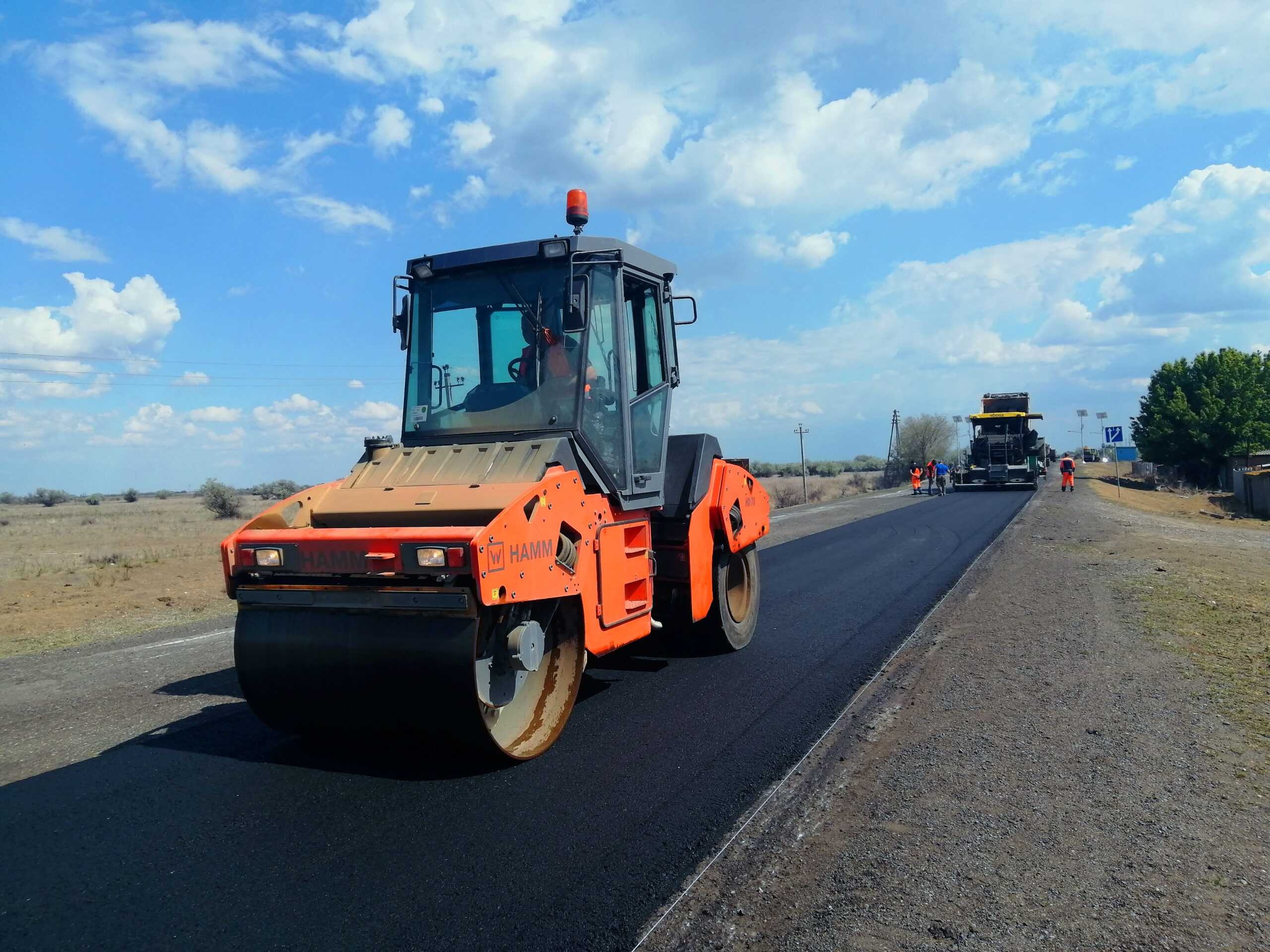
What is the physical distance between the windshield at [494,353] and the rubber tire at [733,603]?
7.96 ft

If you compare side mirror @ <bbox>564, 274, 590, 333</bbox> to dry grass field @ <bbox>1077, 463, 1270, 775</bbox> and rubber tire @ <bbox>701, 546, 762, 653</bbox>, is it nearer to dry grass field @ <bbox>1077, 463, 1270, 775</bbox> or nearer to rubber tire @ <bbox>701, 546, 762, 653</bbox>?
rubber tire @ <bbox>701, 546, 762, 653</bbox>

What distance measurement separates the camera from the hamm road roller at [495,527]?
439cm

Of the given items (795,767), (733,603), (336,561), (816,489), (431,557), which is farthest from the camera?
(816,489)

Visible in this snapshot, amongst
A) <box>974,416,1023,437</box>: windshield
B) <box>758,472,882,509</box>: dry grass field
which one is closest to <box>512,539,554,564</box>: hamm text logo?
<box>758,472,882,509</box>: dry grass field

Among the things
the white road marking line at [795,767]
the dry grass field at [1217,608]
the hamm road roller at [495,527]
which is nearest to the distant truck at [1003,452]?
the dry grass field at [1217,608]

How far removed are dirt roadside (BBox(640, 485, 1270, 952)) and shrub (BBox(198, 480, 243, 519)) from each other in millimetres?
35913

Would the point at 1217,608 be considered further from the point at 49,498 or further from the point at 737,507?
the point at 49,498

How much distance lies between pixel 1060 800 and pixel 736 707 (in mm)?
2214

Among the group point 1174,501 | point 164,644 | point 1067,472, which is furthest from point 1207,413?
point 164,644

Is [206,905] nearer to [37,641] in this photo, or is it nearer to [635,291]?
[635,291]

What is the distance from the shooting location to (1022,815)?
3.99m

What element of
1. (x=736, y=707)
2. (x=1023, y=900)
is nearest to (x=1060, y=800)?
(x=1023, y=900)

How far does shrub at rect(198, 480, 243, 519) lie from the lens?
37.7 metres

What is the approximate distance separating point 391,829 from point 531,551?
146 cm
